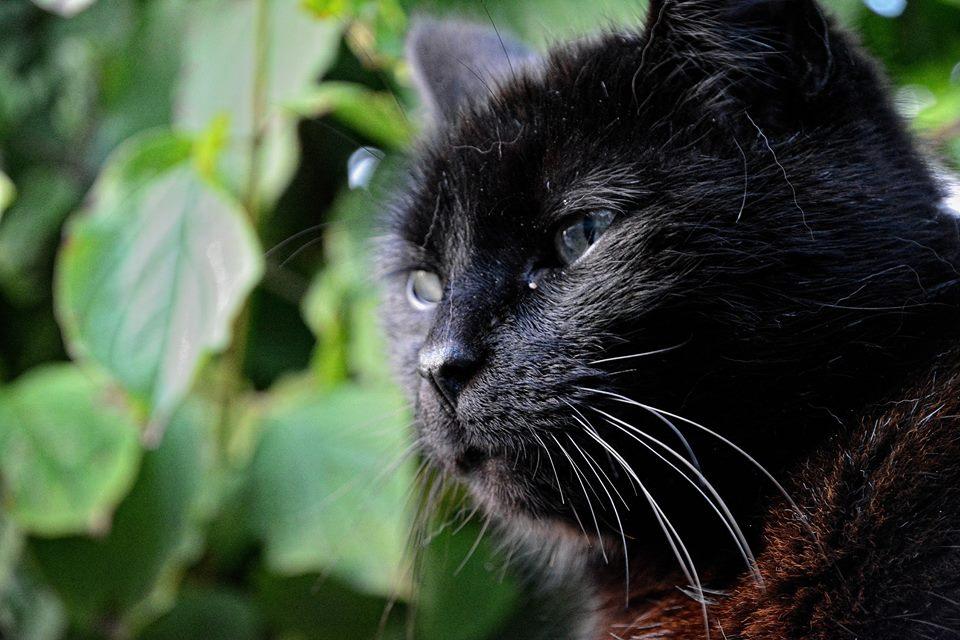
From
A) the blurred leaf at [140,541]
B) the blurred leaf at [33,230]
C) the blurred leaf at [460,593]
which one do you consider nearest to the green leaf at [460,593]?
the blurred leaf at [460,593]

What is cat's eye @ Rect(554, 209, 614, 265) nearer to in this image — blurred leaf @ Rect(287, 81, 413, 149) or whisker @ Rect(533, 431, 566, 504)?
whisker @ Rect(533, 431, 566, 504)

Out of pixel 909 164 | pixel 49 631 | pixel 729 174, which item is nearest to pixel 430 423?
pixel 729 174

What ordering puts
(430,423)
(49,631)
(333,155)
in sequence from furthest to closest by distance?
(333,155)
(49,631)
(430,423)

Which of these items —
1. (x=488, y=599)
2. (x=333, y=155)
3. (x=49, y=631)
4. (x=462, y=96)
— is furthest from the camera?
(x=333, y=155)

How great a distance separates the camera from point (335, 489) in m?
1.25

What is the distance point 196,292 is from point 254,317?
0.57m

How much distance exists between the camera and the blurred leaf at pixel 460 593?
1239 mm

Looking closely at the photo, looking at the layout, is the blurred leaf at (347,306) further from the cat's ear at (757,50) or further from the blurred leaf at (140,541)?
the cat's ear at (757,50)

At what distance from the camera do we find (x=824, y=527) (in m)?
0.71

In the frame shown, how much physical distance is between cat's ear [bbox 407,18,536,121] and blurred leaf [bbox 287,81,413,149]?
13cm

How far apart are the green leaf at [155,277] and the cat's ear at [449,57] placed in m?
0.28

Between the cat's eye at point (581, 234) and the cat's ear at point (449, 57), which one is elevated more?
the cat's ear at point (449, 57)

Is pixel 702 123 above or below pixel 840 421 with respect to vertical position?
above

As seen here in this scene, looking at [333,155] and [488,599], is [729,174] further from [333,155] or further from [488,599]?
[333,155]
